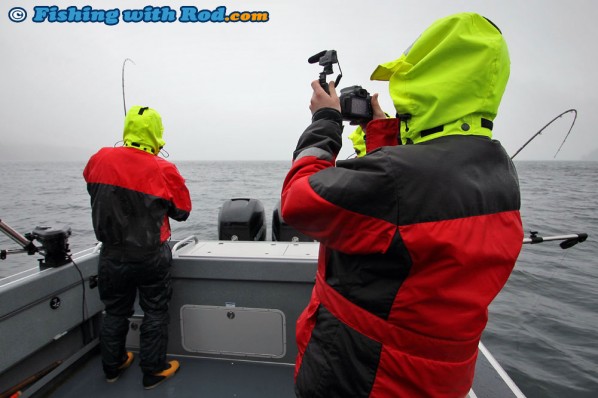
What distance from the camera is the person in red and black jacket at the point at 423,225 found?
0.85 m

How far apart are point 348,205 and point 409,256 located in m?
0.20

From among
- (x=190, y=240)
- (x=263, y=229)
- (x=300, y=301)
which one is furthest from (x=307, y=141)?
(x=263, y=229)

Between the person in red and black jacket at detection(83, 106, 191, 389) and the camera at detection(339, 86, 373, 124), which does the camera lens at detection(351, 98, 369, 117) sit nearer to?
the camera at detection(339, 86, 373, 124)

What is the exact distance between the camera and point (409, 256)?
870 millimetres

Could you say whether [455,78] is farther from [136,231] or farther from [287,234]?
[287,234]

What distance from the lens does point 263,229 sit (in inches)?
158

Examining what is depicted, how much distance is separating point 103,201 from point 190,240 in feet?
2.82

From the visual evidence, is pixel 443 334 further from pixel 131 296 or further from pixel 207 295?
pixel 131 296

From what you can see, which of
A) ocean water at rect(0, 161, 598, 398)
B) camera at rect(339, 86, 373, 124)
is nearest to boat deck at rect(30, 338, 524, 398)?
ocean water at rect(0, 161, 598, 398)

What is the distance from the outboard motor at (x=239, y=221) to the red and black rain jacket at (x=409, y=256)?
8.33ft

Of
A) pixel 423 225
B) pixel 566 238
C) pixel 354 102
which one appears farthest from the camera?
pixel 566 238

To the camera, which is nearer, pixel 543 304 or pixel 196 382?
pixel 196 382

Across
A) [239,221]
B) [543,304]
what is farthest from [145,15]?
[543,304]

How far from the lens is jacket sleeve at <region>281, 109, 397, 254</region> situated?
2.82ft
